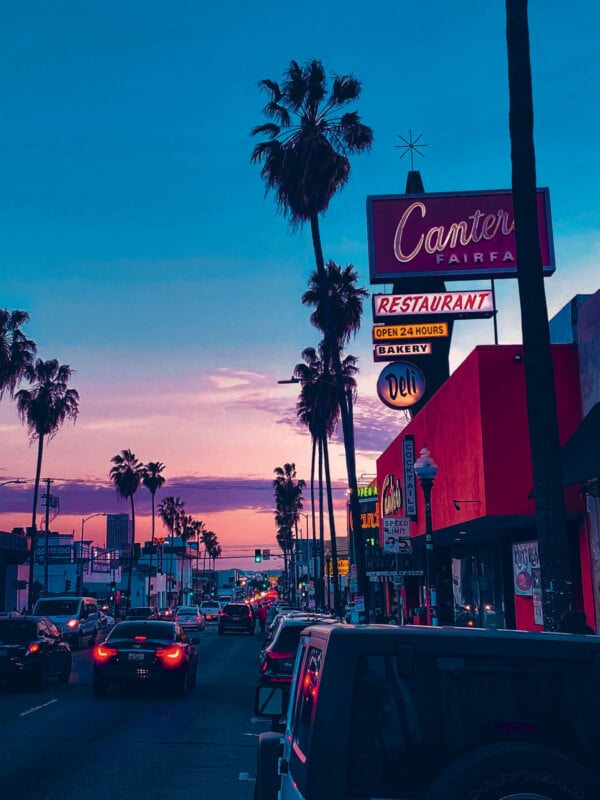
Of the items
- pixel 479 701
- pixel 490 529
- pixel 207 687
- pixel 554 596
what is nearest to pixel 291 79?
pixel 490 529

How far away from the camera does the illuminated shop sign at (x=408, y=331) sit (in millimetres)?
30109

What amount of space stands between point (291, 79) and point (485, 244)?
9.36m

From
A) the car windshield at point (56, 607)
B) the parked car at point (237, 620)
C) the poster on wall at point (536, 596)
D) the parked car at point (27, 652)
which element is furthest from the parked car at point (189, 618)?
the poster on wall at point (536, 596)

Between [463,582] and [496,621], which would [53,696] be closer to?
[496,621]

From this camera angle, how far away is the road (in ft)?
33.6

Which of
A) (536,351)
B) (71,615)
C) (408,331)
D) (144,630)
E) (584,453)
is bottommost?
(71,615)

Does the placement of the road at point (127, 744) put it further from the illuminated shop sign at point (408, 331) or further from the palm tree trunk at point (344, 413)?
the illuminated shop sign at point (408, 331)

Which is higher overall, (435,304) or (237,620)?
(435,304)

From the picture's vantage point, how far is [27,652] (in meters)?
19.9

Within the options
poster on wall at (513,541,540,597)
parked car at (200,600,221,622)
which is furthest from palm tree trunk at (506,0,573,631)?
parked car at (200,600,221,622)

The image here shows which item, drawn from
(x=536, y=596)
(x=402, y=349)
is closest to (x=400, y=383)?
(x=402, y=349)

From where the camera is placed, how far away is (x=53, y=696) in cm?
1936

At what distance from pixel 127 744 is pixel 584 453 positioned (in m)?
8.18

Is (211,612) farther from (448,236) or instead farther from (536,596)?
(536,596)
